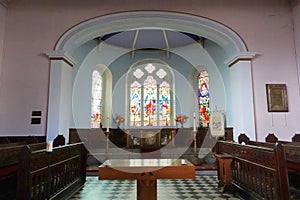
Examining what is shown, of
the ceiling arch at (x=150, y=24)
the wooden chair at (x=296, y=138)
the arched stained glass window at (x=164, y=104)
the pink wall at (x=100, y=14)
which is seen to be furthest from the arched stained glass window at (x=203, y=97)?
the wooden chair at (x=296, y=138)

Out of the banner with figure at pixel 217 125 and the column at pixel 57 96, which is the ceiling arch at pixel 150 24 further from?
the banner with figure at pixel 217 125

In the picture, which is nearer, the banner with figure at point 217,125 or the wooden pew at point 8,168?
the wooden pew at point 8,168

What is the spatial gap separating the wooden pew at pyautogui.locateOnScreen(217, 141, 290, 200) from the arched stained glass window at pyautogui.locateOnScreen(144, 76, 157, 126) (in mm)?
5520

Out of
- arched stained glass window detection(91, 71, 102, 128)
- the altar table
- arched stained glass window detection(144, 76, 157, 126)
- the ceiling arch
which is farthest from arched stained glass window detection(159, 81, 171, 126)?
the altar table

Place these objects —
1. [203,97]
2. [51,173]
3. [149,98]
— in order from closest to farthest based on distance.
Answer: [51,173] → [203,97] → [149,98]

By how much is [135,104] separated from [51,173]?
22.3 ft

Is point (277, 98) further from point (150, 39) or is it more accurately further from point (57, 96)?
point (57, 96)

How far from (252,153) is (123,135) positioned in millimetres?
5589

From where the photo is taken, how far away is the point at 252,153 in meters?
3.28

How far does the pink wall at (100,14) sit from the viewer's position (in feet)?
18.3

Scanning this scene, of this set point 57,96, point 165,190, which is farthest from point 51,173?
point 57,96

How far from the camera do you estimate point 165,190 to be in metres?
4.00

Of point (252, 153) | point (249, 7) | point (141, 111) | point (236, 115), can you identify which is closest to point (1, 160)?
point (252, 153)

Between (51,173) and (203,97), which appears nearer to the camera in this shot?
(51,173)
